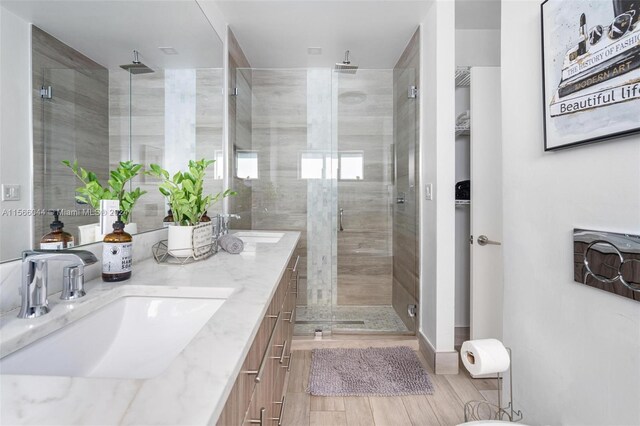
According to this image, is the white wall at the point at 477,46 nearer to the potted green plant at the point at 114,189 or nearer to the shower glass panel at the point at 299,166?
the shower glass panel at the point at 299,166

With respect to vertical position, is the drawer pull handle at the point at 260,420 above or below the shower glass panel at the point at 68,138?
below

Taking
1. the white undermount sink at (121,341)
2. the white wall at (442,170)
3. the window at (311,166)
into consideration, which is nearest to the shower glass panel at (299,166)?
the window at (311,166)

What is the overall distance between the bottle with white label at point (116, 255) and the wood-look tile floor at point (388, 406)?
1.18 metres

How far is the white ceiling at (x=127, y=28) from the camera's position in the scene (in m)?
0.88

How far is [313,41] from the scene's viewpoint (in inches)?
105

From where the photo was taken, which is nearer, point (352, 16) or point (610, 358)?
point (610, 358)

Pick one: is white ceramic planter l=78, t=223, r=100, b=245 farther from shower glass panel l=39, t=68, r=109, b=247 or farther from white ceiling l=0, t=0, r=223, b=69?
white ceiling l=0, t=0, r=223, b=69

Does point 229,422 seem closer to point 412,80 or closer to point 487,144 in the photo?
point 487,144

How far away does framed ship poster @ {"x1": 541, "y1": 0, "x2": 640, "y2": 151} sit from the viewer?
2.56 feet

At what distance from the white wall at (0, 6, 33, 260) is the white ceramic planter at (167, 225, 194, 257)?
1.82 feet

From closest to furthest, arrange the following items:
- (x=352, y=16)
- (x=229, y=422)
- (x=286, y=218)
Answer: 1. (x=229, y=422)
2. (x=352, y=16)
3. (x=286, y=218)

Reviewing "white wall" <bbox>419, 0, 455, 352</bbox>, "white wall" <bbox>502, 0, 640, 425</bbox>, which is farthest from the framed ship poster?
"white wall" <bbox>419, 0, 455, 352</bbox>

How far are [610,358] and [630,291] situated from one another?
217 mm

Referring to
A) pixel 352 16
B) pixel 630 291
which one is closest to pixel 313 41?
pixel 352 16
